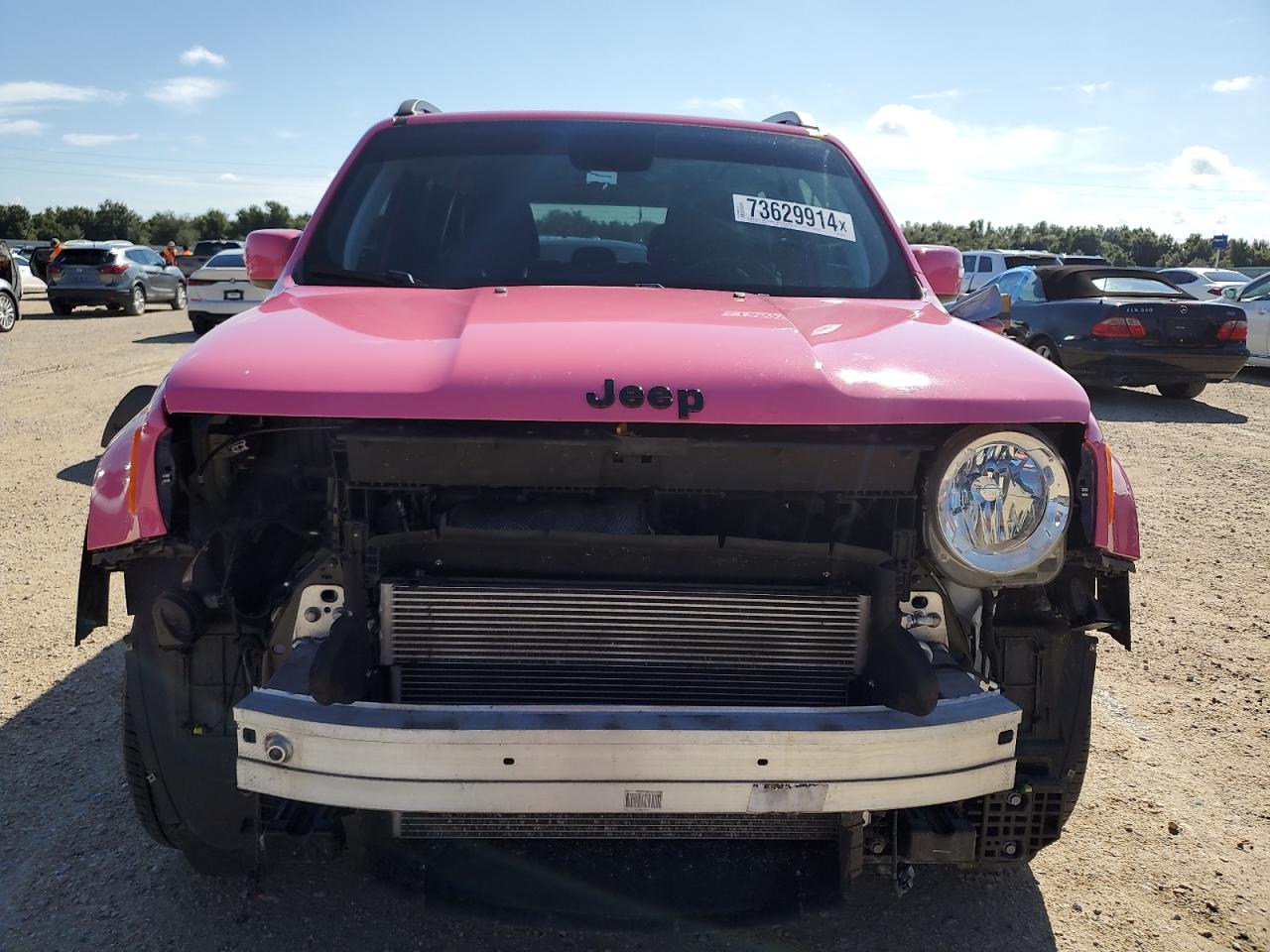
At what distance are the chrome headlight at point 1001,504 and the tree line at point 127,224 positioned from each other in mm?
59142

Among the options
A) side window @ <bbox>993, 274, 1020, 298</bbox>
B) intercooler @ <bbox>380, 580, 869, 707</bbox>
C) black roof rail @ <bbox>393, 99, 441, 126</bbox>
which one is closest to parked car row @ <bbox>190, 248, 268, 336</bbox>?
side window @ <bbox>993, 274, 1020, 298</bbox>

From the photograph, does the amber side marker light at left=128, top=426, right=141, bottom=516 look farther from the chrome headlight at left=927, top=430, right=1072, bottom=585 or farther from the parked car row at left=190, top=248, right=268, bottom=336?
the parked car row at left=190, top=248, right=268, bottom=336

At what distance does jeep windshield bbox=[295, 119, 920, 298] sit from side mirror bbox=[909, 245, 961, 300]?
0.65ft

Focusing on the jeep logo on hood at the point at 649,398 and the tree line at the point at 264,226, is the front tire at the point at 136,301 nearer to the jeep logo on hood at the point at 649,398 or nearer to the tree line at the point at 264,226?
the jeep logo on hood at the point at 649,398

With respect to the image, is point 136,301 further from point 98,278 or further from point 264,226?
point 264,226

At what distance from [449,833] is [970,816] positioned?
3.80ft

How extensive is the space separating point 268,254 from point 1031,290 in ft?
32.9

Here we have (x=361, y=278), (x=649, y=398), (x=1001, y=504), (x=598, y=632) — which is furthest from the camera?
(x=361, y=278)

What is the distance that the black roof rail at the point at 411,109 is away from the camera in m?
3.52

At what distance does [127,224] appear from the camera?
61094 mm

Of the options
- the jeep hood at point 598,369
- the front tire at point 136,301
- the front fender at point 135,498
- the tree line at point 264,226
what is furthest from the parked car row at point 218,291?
the tree line at point 264,226

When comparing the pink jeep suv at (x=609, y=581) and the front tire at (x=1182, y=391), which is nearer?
the pink jeep suv at (x=609, y=581)

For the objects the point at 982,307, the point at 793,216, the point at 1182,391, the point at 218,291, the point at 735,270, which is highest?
the point at 793,216

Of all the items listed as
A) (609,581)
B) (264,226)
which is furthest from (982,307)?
(264,226)
